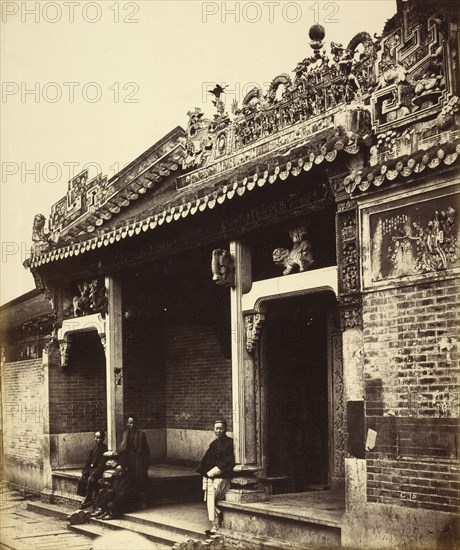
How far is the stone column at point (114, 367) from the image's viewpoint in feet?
44.8

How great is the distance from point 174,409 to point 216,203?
22.4 ft

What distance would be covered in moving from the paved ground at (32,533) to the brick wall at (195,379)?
3109 millimetres

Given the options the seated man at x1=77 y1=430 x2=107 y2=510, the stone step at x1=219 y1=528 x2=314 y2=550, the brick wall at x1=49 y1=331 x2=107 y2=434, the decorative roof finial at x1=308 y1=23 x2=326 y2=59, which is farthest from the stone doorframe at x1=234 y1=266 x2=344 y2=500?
the brick wall at x1=49 y1=331 x2=107 y2=434

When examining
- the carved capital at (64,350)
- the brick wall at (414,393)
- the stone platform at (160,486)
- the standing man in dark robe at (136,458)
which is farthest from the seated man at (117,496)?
the brick wall at (414,393)

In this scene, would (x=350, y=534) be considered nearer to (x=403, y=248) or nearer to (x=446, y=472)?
(x=446, y=472)

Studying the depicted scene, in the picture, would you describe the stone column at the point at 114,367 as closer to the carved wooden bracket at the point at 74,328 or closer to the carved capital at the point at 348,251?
the carved wooden bracket at the point at 74,328

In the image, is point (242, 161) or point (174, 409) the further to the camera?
point (174, 409)

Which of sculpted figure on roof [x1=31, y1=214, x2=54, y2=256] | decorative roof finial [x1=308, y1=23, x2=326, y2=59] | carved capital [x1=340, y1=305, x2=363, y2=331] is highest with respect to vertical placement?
decorative roof finial [x1=308, y1=23, x2=326, y2=59]

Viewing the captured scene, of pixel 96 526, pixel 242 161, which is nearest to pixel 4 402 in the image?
pixel 96 526

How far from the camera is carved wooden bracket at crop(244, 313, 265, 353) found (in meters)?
10.4

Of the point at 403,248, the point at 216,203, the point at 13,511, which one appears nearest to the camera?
the point at 403,248

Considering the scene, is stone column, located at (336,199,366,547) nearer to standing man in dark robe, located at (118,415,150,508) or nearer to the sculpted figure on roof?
standing man in dark robe, located at (118,415,150,508)

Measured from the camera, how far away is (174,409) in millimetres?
16203

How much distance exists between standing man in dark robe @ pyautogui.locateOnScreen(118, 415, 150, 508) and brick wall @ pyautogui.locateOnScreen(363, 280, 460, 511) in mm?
5680
